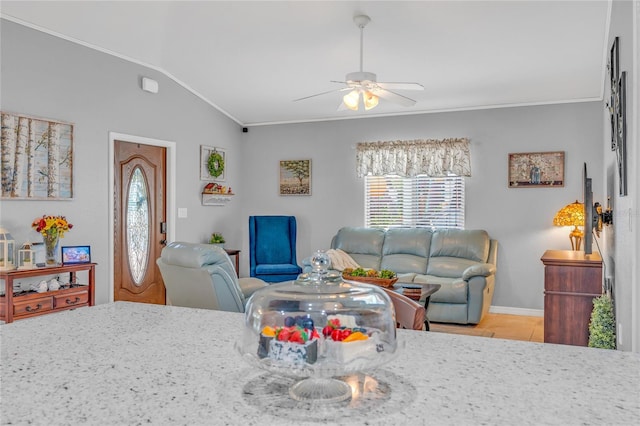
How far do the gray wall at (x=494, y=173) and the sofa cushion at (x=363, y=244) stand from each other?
0.34 meters

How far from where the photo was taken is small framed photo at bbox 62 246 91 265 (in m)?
4.46

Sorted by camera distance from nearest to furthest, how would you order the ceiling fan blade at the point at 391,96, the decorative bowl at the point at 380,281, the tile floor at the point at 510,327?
the ceiling fan blade at the point at 391,96, the decorative bowl at the point at 380,281, the tile floor at the point at 510,327

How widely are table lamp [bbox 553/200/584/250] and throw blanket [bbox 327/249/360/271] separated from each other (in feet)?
7.52

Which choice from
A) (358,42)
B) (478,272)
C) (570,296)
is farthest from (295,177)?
(570,296)

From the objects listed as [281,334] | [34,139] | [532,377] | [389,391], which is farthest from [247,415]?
[34,139]

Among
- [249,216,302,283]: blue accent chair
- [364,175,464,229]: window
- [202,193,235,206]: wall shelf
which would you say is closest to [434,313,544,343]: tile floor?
[364,175,464,229]: window

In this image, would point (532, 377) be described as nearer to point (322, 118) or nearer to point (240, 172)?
point (322, 118)

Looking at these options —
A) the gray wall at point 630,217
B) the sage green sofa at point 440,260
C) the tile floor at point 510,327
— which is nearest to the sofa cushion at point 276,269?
the sage green sofa at point 440,260

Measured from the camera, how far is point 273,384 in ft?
3.39

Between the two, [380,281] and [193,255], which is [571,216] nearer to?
[380,281]

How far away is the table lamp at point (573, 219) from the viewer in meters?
5.01

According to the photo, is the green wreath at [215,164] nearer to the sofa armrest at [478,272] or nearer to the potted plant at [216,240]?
the potted plant at [216,240]

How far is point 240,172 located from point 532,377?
6.63 metres

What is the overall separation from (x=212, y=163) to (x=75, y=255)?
2.47m
